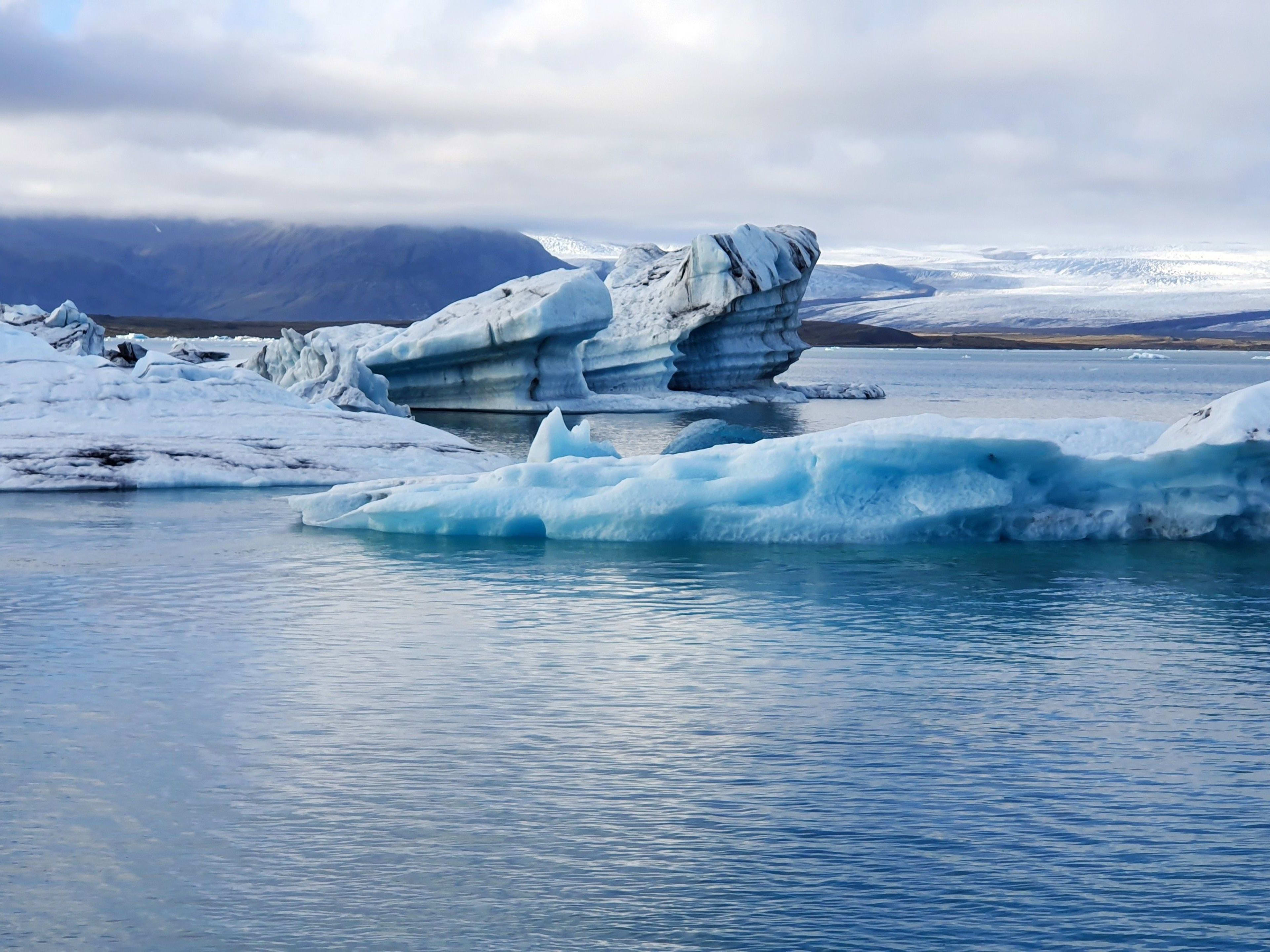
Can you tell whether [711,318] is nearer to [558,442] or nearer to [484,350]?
[484,350]

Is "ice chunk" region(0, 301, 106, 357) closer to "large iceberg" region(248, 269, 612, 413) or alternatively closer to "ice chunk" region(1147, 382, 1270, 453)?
"large iceberg" region(248, 269, 612, 413)

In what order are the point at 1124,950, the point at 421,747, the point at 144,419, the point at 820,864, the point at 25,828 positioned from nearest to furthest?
the point at 1124,950 → the point at 820,864 → the point at 25,828 → the point at 421,747 → the point at 144,419

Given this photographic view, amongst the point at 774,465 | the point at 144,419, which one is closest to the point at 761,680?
the point at 774,465

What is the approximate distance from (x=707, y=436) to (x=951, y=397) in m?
28.9

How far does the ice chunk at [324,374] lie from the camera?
25734 mm

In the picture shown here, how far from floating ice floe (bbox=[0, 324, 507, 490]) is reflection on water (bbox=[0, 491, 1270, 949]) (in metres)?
6.38

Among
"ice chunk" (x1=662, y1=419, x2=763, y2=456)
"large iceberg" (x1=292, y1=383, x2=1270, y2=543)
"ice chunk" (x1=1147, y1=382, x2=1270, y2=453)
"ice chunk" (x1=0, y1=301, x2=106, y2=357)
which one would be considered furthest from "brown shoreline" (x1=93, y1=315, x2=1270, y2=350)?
"ice chunk" (x1=1147, y1=382, x2=1270, y2=453)

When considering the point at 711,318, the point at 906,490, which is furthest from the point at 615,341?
the point at 906,490

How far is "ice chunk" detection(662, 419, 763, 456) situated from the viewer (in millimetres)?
17562

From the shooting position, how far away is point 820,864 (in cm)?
484

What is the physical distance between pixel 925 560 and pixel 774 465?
150 cm

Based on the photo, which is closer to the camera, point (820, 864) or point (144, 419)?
point (820, 864)

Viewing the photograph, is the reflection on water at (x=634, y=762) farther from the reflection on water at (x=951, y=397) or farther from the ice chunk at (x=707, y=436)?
the reflection on water at (x=951, y=397)

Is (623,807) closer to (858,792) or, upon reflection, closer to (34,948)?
(858,792)
